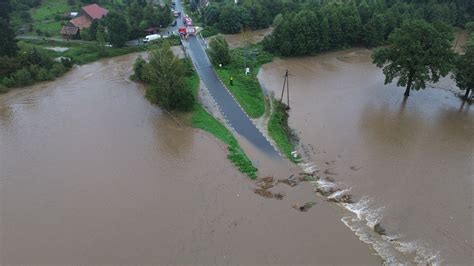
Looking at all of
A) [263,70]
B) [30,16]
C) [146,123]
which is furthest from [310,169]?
[30,16]

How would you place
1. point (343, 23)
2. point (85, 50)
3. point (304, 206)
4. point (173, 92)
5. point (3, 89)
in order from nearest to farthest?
point (304, 206)
point (173, 92)
point (3, 89)
point (85, 50)
point (343, 23)

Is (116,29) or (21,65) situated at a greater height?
(116,29)

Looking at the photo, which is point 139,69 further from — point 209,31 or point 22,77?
point 209,31

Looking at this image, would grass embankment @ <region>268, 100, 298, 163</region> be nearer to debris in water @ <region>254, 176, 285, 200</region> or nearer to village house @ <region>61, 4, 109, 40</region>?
debris in water @ <region>254, 176, 285, 200</region>

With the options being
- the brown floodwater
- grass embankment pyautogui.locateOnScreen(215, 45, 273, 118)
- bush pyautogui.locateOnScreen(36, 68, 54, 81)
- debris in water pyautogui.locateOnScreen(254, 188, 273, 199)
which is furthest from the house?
debris in water pyautogui.locateOnScreen(254, 188, 273, 199)

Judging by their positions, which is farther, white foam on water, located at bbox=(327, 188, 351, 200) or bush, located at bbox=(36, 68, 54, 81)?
bush, located at bbox=(36, 68, 54, 81)

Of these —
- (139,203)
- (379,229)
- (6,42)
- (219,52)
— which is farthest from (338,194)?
(6,42)

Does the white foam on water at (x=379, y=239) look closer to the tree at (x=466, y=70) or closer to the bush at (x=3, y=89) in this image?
the tree at (x=466, y=70)
